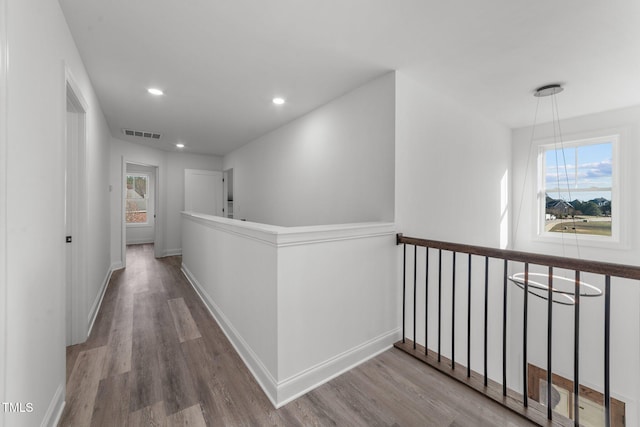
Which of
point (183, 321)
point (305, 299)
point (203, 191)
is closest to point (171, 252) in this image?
point (203, 191)

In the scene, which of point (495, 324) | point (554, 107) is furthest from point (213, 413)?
point (554, 107)

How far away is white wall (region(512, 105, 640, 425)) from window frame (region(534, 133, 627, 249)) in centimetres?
2

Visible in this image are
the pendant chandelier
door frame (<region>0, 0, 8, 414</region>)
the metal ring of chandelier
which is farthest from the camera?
the pendant chandelier

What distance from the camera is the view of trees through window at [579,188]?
343 cm

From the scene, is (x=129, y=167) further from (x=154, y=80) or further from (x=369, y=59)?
(x=369, y=59)

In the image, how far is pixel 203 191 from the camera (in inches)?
254

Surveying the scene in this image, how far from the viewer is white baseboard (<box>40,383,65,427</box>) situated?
1.38 m

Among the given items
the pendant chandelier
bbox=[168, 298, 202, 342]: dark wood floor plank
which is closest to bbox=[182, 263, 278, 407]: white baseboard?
bbox=[168, 298, 202, 342]: dark wood floor plank

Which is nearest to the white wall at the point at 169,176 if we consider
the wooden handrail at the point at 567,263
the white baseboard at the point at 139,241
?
the white baseboard at the point at 139,241

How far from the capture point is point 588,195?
11.8 ft

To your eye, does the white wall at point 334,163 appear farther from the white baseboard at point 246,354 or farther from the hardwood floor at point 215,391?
the white baseboard at point 246,354

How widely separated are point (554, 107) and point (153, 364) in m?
5.05

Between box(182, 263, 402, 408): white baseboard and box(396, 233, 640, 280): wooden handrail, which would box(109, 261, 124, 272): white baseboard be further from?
box(396, 233, 640, 280): wooden handrail

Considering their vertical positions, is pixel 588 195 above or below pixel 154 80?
below
